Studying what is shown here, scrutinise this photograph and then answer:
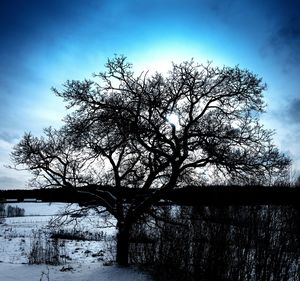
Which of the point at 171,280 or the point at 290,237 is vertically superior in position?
the point at 290,237

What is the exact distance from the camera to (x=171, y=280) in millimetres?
10516

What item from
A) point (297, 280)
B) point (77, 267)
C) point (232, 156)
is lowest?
point (77, 267)

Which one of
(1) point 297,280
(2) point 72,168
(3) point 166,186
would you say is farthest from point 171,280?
(2) point 72,168

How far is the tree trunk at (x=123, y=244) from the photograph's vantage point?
12.4 meters

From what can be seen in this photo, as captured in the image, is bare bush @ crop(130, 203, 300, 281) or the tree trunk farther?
the tree trunk

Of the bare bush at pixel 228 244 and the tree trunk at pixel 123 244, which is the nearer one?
the bare bush at pixel 228 244

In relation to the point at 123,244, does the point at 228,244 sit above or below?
above

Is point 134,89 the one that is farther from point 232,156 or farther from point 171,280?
point 171,280

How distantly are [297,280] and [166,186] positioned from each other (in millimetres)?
4743

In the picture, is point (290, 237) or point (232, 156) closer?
point (290, 237)

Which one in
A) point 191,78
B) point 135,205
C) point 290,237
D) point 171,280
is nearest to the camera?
point 290,237

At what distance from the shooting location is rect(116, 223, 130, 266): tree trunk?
1245 centimetres

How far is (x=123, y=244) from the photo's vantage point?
12.7 metres

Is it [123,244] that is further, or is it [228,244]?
[123,244]
